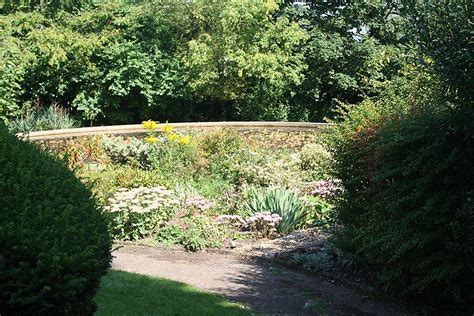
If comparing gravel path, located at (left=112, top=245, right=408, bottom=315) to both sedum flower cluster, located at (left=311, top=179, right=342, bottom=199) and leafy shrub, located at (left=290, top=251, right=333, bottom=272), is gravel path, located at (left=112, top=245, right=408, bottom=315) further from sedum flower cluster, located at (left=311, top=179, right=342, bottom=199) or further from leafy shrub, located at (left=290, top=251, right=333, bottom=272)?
sedum flower cluster, located at (left=311, top=179, right=342, bottom=199)

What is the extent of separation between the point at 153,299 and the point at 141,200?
3.06 meters

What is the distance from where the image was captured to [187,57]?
18.8 m

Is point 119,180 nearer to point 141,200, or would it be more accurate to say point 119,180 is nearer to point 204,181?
point 141,200

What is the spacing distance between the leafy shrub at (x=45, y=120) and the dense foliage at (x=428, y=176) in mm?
10871

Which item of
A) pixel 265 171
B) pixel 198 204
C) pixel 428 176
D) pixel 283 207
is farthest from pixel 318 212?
pixel 428 176

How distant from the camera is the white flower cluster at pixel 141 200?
29.4ft

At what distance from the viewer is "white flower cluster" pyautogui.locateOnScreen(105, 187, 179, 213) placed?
895cm

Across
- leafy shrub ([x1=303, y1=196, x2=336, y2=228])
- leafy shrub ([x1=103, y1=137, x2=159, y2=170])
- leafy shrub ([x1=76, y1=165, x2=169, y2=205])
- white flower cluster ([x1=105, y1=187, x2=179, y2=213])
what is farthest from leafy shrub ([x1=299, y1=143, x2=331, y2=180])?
white flower cluster ([x1=105, y1=187, x2=179, y2=213])

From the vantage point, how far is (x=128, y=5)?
2027 cm

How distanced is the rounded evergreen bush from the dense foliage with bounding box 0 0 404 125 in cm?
1393

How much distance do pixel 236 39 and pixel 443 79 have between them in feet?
44.4

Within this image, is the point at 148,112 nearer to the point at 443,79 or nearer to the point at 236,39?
the point at 236,39

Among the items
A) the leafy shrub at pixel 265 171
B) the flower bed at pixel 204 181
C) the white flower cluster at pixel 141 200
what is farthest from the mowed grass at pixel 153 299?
the leafy shrub at pixel 265 171

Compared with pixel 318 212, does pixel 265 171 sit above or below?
above
